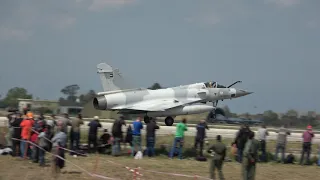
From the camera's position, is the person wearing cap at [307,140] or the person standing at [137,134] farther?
the person wearing cap at [307,140]

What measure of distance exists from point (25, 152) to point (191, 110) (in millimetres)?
17228

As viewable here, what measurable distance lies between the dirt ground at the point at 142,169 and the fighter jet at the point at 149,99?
1331 cm

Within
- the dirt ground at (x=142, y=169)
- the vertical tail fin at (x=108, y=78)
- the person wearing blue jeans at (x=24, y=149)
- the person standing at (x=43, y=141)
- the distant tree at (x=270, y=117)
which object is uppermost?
the vertical tail fin at (x=108, y=78)

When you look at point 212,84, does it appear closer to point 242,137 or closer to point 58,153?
point 242,137

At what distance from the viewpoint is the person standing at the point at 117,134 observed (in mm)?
20062

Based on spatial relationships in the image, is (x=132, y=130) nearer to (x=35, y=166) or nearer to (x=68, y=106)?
(x=35, y=166)

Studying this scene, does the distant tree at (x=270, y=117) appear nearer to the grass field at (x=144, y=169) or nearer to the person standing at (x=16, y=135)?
the grass field at (x=144, y=169)

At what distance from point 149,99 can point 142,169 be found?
1794 centimetres

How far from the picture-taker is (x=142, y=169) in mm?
17141

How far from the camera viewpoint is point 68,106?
64.7 meters

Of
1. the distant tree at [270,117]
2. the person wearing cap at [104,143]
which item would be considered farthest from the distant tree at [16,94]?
the person wearing cap at [104,143]

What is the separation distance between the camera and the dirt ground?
16.0 metres

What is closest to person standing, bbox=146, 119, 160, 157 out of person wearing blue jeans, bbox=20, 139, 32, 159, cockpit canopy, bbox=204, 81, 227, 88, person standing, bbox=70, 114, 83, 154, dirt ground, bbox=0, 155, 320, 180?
dirt ground, bbox=0, 155, 320, 180

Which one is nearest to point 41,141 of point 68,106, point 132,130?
point 132,130
